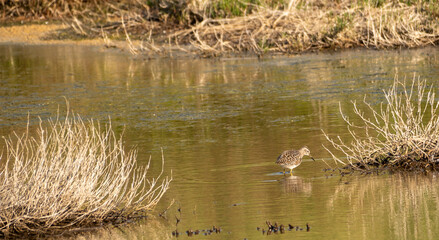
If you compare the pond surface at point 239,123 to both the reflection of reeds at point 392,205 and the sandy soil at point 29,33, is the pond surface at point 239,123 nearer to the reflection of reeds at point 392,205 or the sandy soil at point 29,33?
the reflection of reeds at point 392,205

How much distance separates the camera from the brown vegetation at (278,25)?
23594mm

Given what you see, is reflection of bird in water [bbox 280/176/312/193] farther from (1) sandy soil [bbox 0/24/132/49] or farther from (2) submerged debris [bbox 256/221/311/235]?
(1) sandy soil [bbox 0/24/132/49]

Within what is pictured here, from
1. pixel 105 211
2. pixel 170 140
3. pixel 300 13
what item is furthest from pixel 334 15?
pixel 105 211

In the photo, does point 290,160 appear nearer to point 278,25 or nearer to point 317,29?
point 317,29

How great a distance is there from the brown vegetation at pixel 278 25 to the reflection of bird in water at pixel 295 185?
1247cm

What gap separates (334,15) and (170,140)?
11829mm

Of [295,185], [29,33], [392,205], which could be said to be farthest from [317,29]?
[392,205]

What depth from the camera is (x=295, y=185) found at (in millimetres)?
10641

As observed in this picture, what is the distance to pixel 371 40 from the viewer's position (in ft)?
76.1

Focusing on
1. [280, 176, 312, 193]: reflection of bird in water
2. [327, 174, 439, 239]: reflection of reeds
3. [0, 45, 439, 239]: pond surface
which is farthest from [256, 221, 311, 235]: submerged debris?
[280, 176, 312, 193]: reflection of bird in water

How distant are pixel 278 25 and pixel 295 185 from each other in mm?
15343

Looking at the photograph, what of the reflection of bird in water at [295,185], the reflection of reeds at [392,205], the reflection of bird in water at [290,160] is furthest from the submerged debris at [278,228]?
the reflection of bird in water at [290,160]

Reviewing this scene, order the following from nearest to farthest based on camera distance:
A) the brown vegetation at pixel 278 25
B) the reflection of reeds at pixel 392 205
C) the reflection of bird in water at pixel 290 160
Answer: the reflection of reeds at pixel 392 205 < the reflection of bird in water at pixel 290 160 < the brown vegetation at pixel 278 25

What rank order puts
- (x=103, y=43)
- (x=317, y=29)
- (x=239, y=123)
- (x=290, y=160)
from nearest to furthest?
(x=290, y=160), (x=239, y=123), (x=317, y=29), (x=103, y=43)
